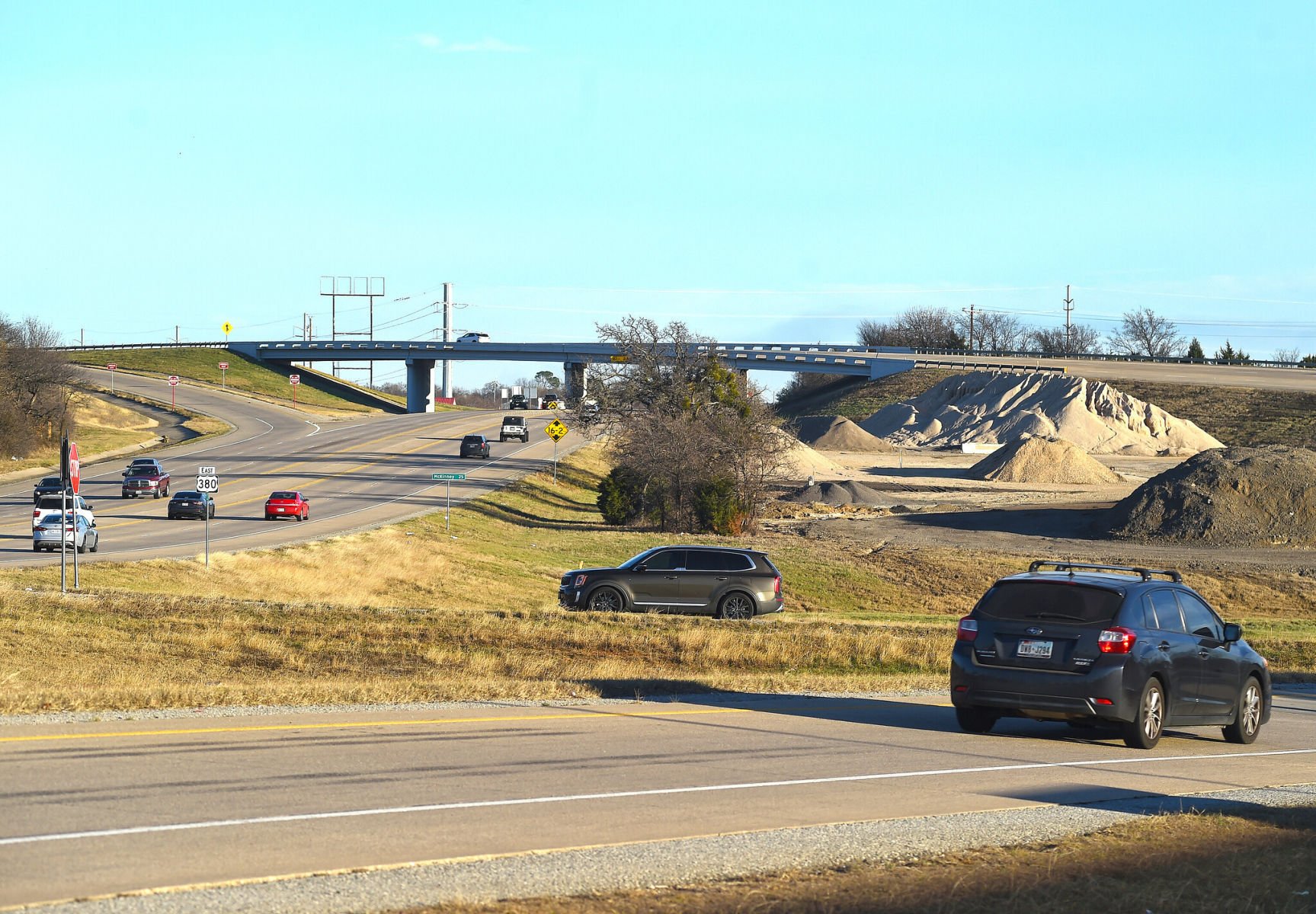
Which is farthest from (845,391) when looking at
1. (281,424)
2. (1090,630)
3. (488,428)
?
(1090,630)

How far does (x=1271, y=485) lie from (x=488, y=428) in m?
64.6

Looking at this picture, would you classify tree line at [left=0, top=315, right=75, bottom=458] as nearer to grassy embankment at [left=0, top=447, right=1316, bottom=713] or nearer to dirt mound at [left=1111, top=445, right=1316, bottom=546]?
grassy embankment at [left=0, top=447, right=1316, bottom=713]

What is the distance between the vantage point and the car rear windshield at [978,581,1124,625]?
13.8 metres

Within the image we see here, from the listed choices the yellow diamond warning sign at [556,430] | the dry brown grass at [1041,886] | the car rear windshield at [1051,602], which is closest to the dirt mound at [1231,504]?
the yellow diamond warning sign at [556,430]

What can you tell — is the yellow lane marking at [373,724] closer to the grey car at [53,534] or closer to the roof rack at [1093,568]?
the roof rack at [1093,568]

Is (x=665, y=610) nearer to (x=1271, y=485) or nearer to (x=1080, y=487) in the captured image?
(x=1271, y=485)

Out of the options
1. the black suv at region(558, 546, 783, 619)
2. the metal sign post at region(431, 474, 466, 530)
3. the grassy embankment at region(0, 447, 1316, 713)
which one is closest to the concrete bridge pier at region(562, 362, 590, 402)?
the metal sign post at region(431, 474, 466, 530)

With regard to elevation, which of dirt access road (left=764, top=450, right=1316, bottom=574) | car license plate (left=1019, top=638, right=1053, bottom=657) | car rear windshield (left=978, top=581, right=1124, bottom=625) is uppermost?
car rear windshield (left=978, top=581, right=1124, bottom=625)

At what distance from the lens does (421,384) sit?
148000 mm

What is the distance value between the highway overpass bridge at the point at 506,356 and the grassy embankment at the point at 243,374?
3.22 meters

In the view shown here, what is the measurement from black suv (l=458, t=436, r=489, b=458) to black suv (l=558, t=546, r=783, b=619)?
57007 mm

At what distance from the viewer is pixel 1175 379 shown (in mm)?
144000

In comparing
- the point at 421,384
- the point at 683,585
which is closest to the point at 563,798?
the point at 683,585

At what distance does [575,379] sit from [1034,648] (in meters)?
91.8
